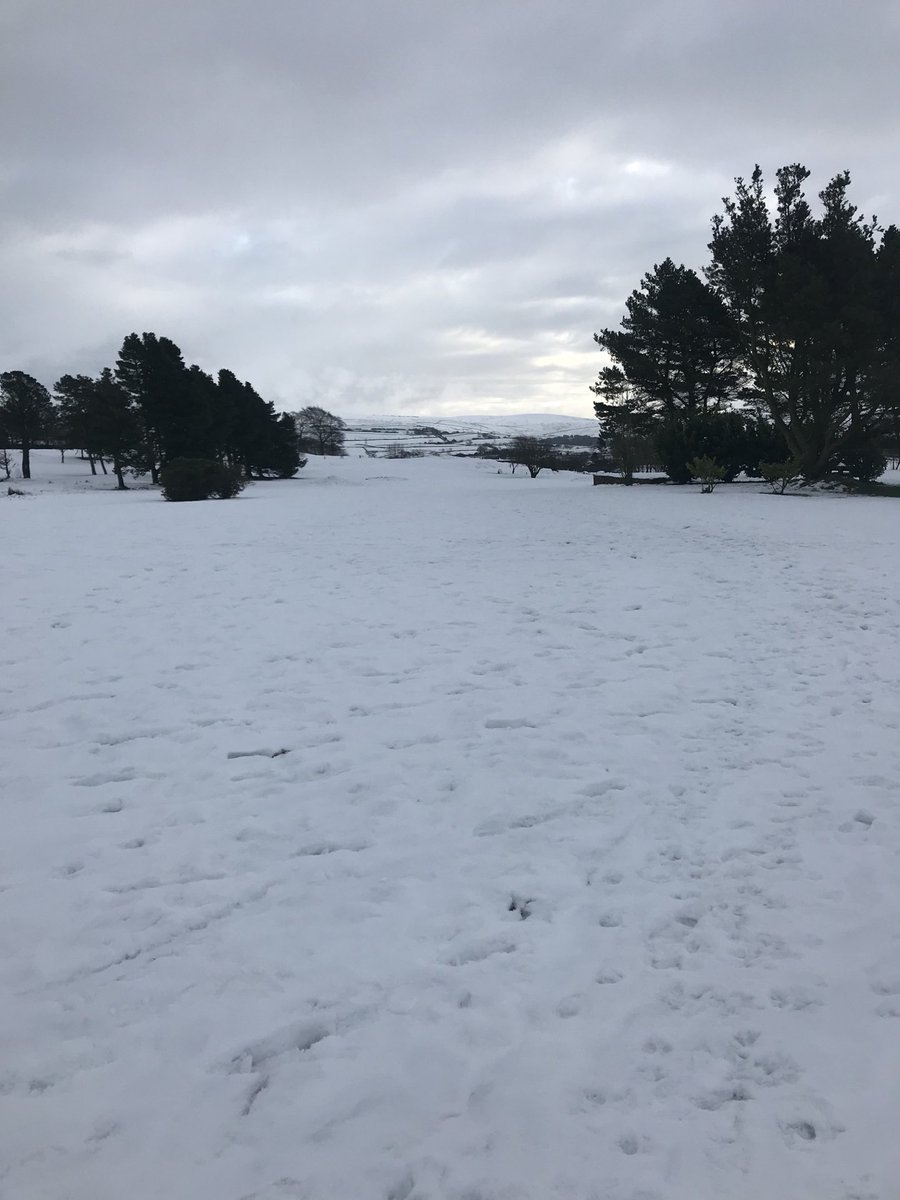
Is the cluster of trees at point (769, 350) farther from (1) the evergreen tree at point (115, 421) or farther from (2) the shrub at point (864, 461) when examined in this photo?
(1) the evergreen tree at point (115, 421)

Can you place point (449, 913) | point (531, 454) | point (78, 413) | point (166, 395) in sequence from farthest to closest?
1. point (531, 454)
2. point (78, 413)
3. point (166, 395)
4. point (449, 913)

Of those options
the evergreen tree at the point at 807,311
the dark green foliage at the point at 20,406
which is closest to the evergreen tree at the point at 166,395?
the dark green foliage at the point at 20,406

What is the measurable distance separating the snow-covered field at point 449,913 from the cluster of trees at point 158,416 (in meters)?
27.9

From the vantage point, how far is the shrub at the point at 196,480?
27.5m

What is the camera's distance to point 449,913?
10.5ft

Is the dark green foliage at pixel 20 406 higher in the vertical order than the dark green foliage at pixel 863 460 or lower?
higher

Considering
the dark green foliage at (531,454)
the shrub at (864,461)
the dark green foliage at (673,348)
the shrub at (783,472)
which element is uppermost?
the dark green foliage at (673,348)

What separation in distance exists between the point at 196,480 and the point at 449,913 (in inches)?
1096

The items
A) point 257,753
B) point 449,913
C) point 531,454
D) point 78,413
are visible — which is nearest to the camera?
point 449,913

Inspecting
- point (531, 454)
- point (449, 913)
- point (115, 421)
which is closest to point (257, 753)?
point (449, 913)

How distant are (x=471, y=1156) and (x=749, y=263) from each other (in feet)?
105

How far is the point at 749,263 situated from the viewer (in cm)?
2683

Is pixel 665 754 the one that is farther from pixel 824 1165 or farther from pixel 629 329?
pixel 629 329

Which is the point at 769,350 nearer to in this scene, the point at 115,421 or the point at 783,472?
the point at 783,472
